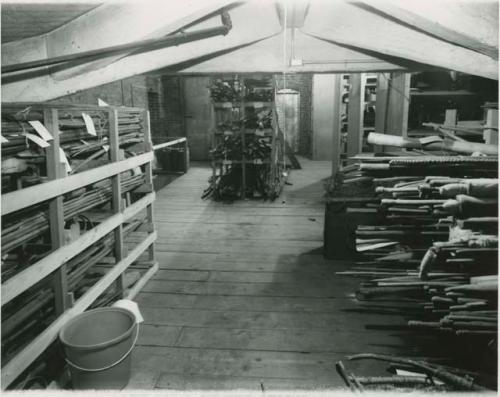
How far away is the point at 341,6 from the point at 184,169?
346 inches

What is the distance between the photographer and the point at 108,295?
3686 millimetres

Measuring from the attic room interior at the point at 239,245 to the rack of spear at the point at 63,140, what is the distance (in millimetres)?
17

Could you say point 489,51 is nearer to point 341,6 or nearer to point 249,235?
point 341,6

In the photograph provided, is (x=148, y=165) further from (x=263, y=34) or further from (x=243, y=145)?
(x=243, y=145)

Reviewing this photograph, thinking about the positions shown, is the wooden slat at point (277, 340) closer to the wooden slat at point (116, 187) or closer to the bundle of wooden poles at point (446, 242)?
the bundle of wooden poles at point (446, 242)

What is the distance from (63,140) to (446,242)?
2.64 metres

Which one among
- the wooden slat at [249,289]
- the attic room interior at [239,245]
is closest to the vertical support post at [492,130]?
the attic room interior at [239,245]

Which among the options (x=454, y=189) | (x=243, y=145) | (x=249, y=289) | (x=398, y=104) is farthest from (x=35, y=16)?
(x=243, y=145)

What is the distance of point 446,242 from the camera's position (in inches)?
77.1

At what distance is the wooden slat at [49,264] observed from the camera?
7.34 ft

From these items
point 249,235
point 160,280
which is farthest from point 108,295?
point 249,235

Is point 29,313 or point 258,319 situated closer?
point 29,313

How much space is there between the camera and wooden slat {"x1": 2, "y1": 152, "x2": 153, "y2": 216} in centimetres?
220

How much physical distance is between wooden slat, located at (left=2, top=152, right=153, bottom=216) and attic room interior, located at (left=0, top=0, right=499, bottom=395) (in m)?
0.01
